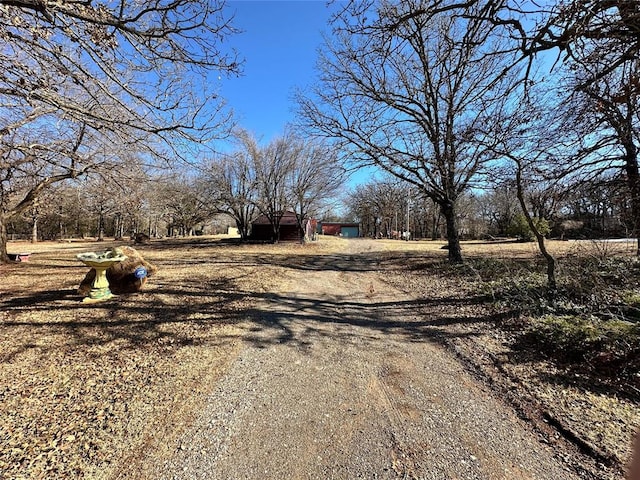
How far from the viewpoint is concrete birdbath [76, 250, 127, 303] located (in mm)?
6219

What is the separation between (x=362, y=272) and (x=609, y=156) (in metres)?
7.13

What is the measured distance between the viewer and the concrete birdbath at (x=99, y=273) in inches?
245

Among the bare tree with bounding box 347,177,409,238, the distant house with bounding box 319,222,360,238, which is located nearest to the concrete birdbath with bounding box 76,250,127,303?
the bare tree with bounding box 347,177,409,238

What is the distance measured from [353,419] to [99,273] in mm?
6039

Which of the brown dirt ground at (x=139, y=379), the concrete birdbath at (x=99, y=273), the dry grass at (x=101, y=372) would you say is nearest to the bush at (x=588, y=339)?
the brown dirt ground at (x=139, y=379)

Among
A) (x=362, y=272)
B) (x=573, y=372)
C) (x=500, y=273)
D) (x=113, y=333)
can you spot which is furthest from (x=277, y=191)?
(x=573, y=372)

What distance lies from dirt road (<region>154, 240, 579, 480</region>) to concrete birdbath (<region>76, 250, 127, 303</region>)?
3.58 m

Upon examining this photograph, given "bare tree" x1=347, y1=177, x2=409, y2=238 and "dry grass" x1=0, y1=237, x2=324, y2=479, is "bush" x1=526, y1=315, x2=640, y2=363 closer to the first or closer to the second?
"dry grass" x1=0, y1=237, x2=324, y2=479

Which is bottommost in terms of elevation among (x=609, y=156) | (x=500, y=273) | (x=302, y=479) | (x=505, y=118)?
(x=302, y=479)

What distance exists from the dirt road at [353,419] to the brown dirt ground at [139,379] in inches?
10.2

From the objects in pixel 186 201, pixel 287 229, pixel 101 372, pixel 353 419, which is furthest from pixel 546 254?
pixel 186 201

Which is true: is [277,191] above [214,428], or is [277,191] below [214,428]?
above

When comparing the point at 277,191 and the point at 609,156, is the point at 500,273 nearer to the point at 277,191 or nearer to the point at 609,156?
→ the point at 609,156

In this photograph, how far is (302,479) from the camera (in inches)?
87.4
